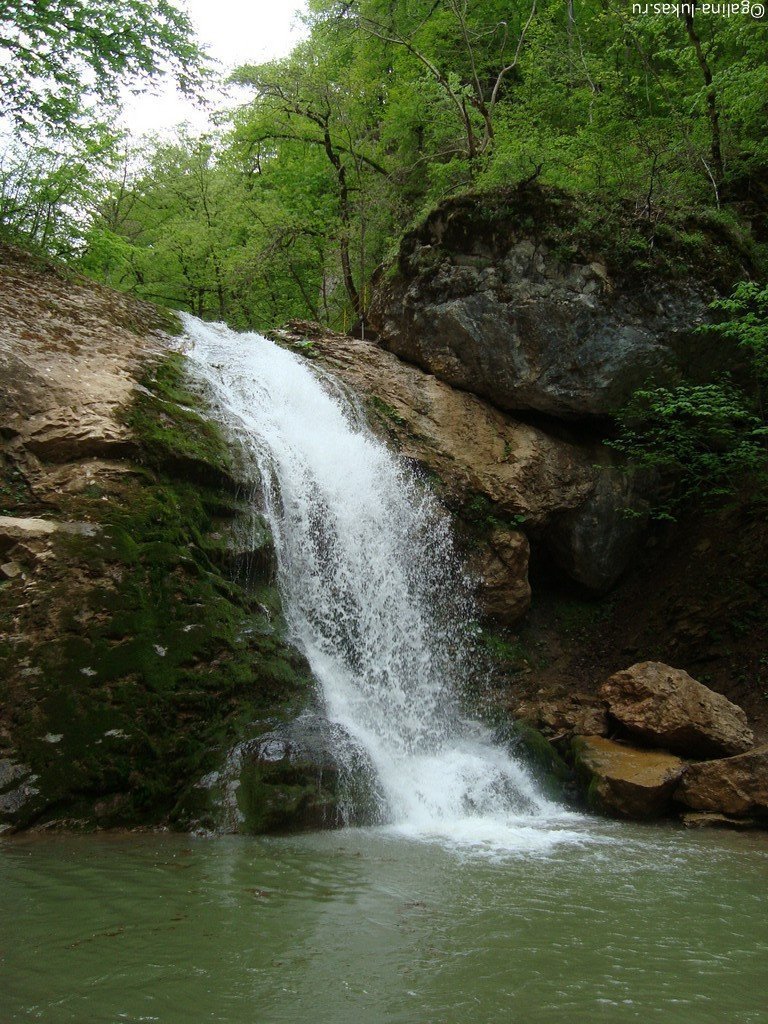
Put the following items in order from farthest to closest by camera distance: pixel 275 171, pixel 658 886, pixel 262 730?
pixel 275 171, pixel 262 730, pixel 658 886

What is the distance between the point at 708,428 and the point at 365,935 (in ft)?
30.4

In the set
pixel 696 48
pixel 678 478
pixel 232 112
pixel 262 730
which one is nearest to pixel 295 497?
pixel 262 730

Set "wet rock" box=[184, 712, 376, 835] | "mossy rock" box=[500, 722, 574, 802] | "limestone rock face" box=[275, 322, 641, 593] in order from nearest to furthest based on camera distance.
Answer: "wet rock" box=[184, 712, 376, 835]
"mossy rock" box=[500, 722, 574, 802]
"limestone rock face" box=[275, 322, 641, 593]

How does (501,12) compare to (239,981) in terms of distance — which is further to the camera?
(501,12)

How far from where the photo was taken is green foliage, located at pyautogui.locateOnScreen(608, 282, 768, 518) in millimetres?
9781

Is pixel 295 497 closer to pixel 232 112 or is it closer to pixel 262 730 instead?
pixel 262 730

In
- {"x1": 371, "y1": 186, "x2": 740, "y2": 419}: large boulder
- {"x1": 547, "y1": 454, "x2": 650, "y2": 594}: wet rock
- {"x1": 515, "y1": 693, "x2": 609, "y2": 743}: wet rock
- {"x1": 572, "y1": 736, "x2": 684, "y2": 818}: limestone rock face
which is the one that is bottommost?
{"x1": 572, "y1": 736, "x2": 684, "y2": 818}: limestone rock face

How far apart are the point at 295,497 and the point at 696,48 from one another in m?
10.0

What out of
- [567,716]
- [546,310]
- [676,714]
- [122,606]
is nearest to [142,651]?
→ [122,606]

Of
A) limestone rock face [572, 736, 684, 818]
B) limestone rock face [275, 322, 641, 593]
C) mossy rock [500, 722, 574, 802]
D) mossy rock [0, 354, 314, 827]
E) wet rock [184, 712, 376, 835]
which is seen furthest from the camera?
limestone rock face [275, 322, 641, 593]

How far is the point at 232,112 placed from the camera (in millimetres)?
16922

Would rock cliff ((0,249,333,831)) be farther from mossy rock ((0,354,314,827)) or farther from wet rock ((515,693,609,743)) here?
wet rock ((515,693,609,743))

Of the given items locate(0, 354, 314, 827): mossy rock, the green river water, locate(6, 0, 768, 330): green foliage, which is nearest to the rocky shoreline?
locate(0, 354, 314, 827): mossy rock

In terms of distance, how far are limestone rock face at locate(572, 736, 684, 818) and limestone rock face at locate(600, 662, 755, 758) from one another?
0.26 metres
